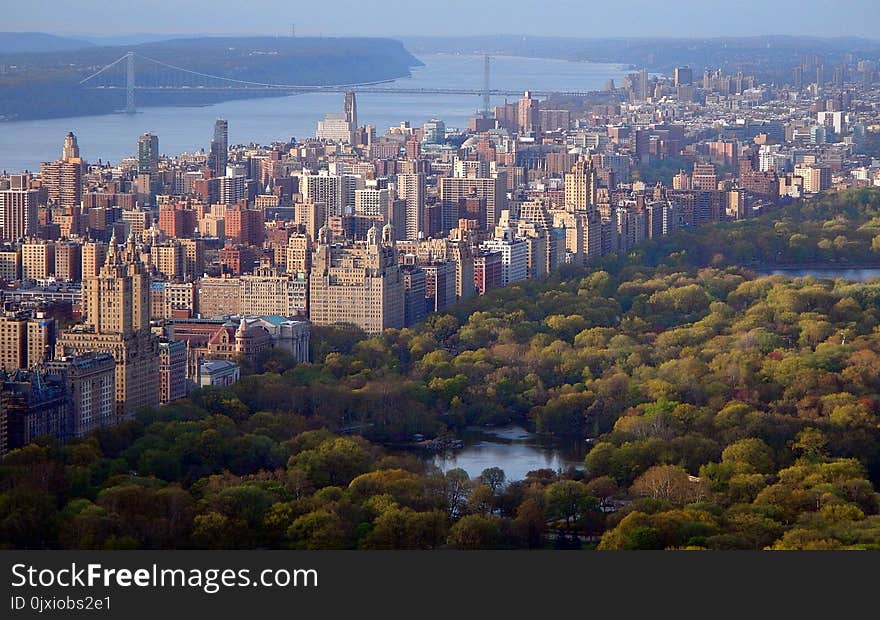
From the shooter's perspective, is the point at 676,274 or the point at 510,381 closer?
the point at 510,381

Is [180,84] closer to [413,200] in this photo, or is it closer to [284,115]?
[413,200]

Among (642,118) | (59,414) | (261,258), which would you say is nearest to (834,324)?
(261,258)

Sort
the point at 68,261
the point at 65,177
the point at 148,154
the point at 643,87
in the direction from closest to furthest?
the point at 68,261 → the point at 65,177 → the point at 148,154 → the point at 643,87

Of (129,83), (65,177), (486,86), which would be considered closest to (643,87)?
(486,86)

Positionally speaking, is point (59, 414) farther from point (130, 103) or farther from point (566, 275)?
point (130, 103)

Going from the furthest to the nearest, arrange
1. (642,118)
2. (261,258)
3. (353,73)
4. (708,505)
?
1. (642,118)
2. (353,73)
3. (261,258)
4. (708,505)

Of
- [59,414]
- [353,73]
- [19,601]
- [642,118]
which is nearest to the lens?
[19,601]

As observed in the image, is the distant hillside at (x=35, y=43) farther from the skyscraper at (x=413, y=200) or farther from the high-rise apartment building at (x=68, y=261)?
the skyscraper at (x=413, y=200)

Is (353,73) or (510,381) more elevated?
(353,73)
